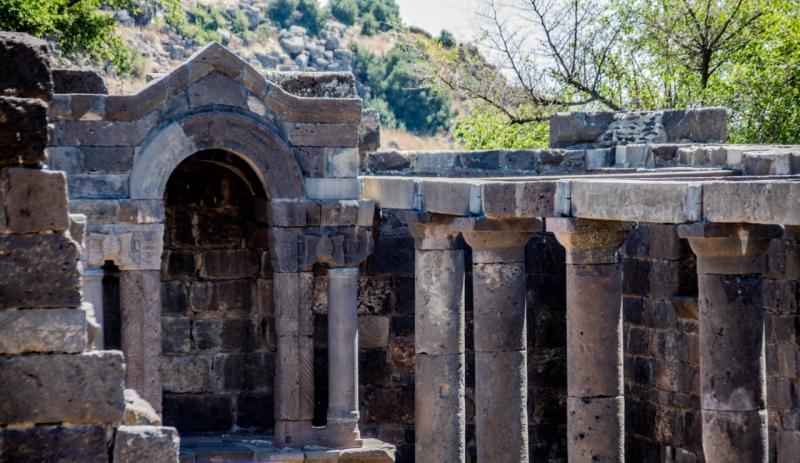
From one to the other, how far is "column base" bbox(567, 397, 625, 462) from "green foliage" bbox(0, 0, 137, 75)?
14456 mm

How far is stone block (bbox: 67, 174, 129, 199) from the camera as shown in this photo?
45.1 ft

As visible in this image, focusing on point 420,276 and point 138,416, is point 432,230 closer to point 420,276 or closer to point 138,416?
point 420,276

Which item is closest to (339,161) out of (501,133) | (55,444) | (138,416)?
(138,416)

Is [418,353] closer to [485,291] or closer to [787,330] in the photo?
[485,291]

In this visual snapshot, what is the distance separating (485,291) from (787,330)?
255cm

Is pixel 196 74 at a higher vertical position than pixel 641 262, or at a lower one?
higher

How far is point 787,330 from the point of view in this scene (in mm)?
13797

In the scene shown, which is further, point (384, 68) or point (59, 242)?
point (384, 68)

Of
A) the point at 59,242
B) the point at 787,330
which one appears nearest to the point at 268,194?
the point at 787,330

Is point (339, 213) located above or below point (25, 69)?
below

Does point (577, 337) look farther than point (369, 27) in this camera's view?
No

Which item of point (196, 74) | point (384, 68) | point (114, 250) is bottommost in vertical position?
point (114, 250)

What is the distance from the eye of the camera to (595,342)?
12273mm

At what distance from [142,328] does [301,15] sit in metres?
54.9
